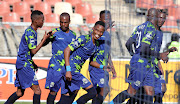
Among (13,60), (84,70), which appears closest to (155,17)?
(84,70)

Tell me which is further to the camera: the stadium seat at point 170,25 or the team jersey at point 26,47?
the team jersey at point 26,47

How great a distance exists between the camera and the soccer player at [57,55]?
5871mm

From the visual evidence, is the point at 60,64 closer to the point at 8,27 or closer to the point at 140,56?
the point at 140,56

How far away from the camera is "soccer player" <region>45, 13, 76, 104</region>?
587 centimetres

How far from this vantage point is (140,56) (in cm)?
522

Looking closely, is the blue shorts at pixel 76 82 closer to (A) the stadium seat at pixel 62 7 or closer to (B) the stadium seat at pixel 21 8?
(A) the stadium seat at pixel 62 7

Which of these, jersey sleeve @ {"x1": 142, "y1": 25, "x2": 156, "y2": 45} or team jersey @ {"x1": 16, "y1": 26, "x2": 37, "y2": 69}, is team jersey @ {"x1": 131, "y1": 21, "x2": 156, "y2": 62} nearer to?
jersey sleeve @ {"x1": 142, "y1": 25, "x2": 156, "y2": 45}

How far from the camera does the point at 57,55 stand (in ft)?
19.5

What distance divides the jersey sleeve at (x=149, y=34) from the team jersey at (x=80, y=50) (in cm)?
94

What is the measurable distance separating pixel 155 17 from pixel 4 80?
4234 mm

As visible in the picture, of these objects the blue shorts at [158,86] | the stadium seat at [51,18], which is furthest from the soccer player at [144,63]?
the stadium seat at [51,18]

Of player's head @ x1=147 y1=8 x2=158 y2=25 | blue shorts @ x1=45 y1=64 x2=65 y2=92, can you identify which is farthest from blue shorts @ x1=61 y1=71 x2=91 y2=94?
player's head @ x1=147 y1=8 x2=158 y2=25

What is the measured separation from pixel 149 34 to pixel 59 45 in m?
1.70

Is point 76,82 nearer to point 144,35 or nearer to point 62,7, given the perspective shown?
point 144,35
